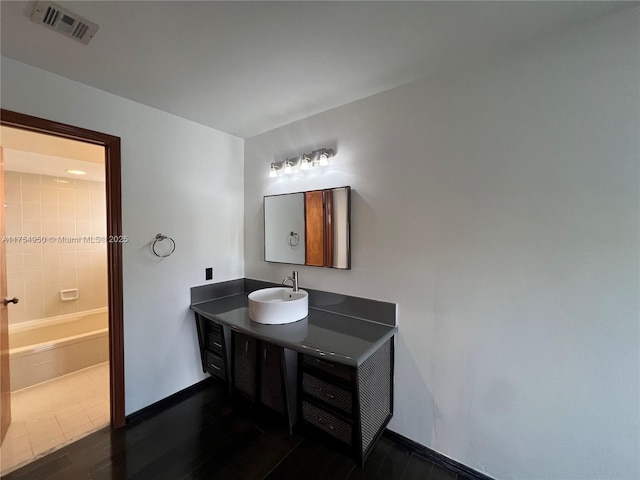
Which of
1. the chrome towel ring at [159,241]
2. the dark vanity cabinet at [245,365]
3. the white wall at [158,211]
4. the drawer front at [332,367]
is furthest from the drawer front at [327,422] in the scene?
the chrome towel ring at [159,241]

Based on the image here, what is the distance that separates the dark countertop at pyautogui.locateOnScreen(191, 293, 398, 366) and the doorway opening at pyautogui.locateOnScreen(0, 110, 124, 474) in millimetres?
802

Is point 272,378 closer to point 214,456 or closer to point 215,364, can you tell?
point 214,456

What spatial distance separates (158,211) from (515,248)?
2.34 m

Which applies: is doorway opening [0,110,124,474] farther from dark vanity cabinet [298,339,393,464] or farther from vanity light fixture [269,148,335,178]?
dark vanity cabinet [298,339,393,464]

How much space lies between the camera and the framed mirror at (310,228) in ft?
6.04

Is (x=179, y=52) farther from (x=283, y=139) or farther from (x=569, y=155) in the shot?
(x=569, y=155)

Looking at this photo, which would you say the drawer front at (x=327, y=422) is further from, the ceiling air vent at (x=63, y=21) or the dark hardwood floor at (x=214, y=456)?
the ceiling air vent at (x=63, y=21)

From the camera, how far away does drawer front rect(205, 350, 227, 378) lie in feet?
6.64

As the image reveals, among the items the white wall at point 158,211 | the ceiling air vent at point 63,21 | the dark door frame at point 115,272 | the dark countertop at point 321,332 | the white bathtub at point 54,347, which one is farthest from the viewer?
the white bathtub at point 54,347

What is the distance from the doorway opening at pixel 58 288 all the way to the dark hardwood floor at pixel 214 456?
0.18 m

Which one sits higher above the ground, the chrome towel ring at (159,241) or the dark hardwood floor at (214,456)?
the chrome towel ring at (159,241)

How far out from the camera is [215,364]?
2.08 m

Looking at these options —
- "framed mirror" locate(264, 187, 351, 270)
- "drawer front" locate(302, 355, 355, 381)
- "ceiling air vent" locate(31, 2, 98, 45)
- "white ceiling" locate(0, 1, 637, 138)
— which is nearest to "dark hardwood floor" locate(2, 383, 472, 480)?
"drawer front" locate(302, 355, 355, 381)

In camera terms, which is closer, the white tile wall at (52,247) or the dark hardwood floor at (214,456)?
the dark hardwood floor at (214,456)
